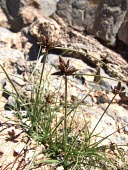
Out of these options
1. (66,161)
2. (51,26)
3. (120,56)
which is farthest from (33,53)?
(66,161)

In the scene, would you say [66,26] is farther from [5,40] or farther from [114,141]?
[114,141]

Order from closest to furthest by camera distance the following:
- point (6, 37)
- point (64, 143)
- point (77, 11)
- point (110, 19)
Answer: point (64, 143)
point (110, 19)
point (77, 11)
point (6, 37)

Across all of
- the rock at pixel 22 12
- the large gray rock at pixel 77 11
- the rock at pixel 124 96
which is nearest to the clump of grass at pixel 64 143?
the rock at pixel 124 96

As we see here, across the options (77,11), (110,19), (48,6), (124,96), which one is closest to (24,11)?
(48,6)

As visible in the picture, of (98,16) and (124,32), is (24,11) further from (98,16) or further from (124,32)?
(124,32)

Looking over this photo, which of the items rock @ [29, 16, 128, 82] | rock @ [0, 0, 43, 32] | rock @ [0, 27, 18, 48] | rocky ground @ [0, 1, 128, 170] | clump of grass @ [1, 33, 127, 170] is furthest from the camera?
rock @ [0, 0, 43, 32]

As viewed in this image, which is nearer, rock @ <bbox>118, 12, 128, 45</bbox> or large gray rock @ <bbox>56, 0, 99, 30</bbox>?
rock @ <bbox>118, 12, 128, 45</bbox>

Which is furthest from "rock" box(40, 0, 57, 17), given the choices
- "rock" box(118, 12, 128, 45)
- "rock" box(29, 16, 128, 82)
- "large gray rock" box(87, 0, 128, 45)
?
"rock" box(118, 12, 128, 45)

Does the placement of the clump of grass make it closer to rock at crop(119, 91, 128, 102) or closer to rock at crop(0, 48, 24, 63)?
rock at crop(119, 91, 128, 102)
